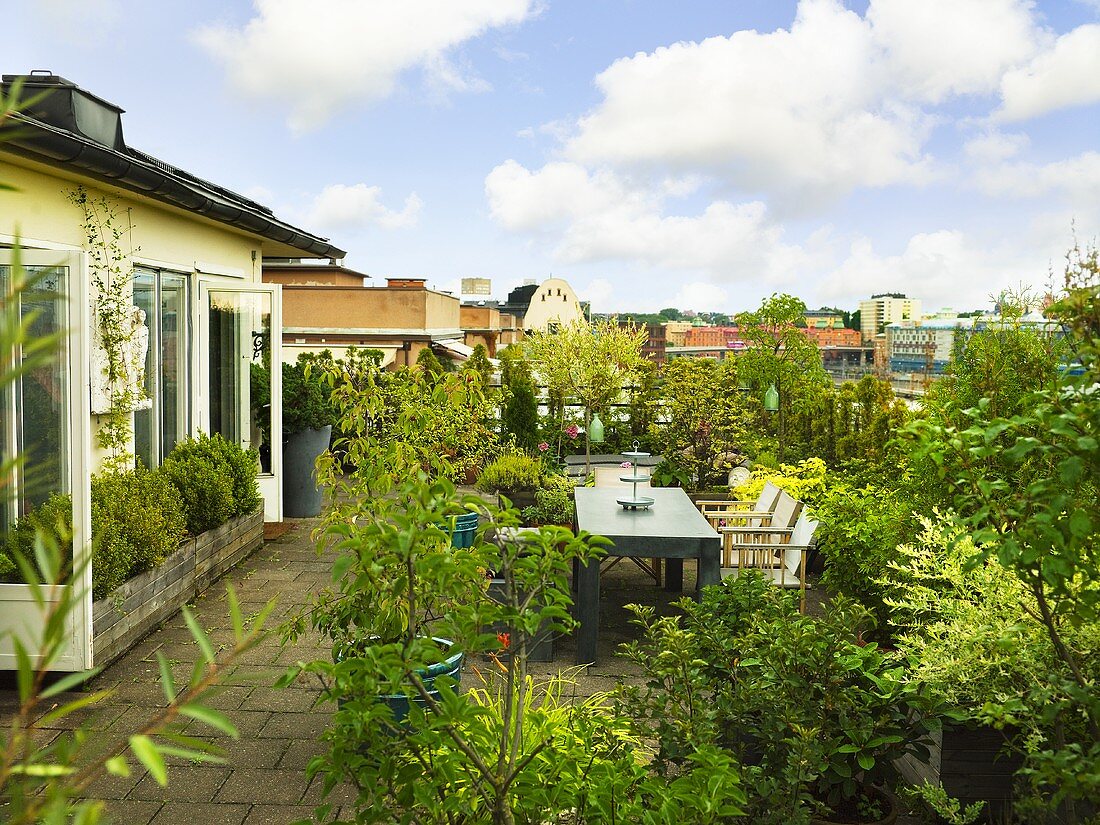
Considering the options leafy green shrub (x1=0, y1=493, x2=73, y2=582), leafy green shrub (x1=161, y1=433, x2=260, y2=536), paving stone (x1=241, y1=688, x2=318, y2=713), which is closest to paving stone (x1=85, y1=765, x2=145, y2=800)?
paving stone (x1=241, y1=688, x2=318, y2=713)

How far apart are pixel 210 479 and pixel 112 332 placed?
54.3 inches

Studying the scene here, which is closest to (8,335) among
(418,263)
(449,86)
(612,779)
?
(612,779)

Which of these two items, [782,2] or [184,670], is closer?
[184,670]

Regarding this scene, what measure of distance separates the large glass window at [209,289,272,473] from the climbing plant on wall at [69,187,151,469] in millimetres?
1860

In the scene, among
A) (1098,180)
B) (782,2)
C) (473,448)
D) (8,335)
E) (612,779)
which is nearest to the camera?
(8,335)

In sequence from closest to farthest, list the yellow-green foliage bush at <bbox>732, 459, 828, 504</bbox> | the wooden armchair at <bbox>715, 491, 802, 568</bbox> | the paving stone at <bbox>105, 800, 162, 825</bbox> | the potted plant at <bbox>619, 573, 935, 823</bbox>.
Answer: the potted plant at <bbox>619, 573, 935, 823</bbox>
the paving stone at <bbox>105, 800, 162, 825</bbox>
the wooden armchair at <bbox>715, 491, 802, 568</bbox>
the yellow-green foliage bush at <bbox>732, 459, 828, 504</bbox>

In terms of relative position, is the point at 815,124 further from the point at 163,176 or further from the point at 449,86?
the point at 163,176

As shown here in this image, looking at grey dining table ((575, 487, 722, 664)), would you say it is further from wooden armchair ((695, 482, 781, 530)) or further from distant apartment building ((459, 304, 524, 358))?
distant apartment building ((459, 304, 524, 358))

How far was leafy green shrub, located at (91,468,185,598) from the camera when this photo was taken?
5.30 metres

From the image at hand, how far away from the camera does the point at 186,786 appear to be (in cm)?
404

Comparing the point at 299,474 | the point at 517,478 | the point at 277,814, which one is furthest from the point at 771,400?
the point at 277,814

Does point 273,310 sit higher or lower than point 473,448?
higher

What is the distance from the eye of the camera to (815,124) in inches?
683

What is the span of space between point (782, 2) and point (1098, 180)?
6129 mm
